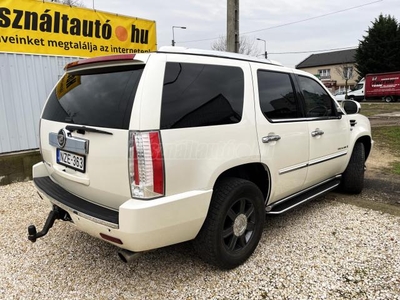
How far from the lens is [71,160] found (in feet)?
8.63

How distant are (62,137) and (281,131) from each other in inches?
79.4

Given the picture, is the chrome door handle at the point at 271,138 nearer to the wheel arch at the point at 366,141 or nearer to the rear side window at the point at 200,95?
the rear side window at the point at 200,95

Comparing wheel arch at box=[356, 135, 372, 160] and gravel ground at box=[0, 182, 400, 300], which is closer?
gravel ground at box=[0, 182, 400, 300]

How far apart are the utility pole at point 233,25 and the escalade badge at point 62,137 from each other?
5.49 meters

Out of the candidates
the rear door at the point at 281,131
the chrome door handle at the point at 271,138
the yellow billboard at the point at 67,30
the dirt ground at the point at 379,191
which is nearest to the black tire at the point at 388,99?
the dirt ground at the point at 379,191

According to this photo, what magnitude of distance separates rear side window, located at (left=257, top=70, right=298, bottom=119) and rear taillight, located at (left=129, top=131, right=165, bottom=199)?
1296 mm

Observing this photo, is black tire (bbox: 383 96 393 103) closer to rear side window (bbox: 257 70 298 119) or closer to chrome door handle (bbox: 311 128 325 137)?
chrome door handle (bbox: 311 128 325 137)

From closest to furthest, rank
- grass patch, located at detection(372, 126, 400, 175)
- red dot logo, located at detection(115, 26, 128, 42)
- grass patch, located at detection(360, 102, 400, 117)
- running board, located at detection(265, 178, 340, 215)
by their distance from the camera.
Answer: running board, located at detection(265, 178, 340, 215) < red dot logo, located at detection(115, 26, 128, 42) < grass patch, located at detection(372, 126, 400, 175) < grass patch, located at detection(360, 102, 400, 117)

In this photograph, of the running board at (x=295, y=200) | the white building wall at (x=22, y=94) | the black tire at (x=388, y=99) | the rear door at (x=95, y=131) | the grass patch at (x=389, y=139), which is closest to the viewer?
the rear door at (x=95, y=131)

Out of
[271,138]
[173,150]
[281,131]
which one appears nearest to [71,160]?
[173,150]

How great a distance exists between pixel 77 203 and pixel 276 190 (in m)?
1.90

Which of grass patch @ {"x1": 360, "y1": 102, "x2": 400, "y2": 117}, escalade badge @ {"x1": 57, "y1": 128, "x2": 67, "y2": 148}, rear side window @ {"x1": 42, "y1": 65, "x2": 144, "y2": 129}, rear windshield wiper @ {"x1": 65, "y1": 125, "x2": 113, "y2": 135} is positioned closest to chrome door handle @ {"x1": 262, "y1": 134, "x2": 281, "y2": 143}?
rear side window @ {"x1": 42, "y1": 65, "x2": 144, "y2": 129}

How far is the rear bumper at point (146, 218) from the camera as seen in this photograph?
85.4 inches

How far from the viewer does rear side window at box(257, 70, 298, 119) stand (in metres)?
3.12
